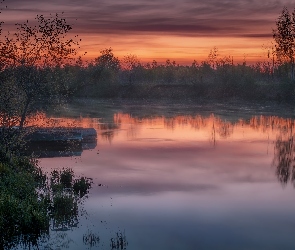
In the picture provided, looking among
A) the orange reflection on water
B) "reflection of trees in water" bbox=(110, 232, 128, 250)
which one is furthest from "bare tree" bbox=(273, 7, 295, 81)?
"reflection of trees in water" bbox=(110, 232, 128, 250)

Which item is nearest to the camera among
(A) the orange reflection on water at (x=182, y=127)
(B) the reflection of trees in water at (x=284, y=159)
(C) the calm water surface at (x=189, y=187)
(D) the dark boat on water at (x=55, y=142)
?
(C) the calm water surface at (x=189, y=187)

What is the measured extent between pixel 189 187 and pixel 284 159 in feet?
46.3

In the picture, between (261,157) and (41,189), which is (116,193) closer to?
(41,189)

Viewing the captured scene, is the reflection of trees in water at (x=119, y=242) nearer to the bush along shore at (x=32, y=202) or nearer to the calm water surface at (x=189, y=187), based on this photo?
the calm water surface at (x=189, y=187)

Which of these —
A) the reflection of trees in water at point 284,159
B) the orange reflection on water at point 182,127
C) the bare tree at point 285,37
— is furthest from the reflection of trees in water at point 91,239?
the bare tree at point 285,37

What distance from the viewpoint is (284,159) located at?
41.6m

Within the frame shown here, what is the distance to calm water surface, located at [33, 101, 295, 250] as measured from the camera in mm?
21938

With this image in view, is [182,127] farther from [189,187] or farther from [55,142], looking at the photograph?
[189,187]

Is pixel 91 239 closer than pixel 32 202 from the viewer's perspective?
Yes

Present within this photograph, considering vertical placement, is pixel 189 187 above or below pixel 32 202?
below

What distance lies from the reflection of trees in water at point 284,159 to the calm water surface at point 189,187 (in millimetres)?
76

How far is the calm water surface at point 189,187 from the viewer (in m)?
21.9

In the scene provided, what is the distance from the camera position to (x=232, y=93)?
364 feet

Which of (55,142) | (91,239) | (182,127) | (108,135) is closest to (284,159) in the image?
(55,142)
